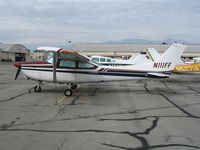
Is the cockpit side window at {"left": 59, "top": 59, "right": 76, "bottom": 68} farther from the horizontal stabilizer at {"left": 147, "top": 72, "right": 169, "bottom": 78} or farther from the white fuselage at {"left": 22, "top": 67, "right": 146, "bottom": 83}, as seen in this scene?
the horizontal stabilizer at {"left": 147, "top": 72, "right": 169, "bottom": 78}

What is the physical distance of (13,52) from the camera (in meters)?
88.1

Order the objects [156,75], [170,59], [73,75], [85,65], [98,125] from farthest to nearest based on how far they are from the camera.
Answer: [170,59] → [156,75] → [85,65] → [73,75] → [98,125]

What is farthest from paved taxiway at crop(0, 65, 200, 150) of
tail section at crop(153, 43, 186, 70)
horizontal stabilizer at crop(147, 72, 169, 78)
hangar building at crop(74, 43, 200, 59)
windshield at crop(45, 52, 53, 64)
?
hangar building at crop(74, 43, 200, 59)

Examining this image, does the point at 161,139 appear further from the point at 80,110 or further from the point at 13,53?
the point at 13,53

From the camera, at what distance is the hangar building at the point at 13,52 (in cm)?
8381

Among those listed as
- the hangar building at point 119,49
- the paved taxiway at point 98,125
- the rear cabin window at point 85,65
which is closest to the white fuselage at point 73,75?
the rear cabin window at point 85,65

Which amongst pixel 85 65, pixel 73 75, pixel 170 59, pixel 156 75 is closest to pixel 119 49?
pixel 170 59

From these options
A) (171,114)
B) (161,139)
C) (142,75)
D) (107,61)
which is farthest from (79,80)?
(107,61)

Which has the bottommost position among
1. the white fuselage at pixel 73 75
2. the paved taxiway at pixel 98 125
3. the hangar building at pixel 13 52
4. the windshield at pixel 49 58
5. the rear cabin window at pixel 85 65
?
the hangar building at pixel 13 52

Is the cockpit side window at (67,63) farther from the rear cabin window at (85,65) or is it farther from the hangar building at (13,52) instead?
the hangar building at (13,52)

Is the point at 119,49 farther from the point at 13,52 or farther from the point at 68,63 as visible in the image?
the point at 68,63

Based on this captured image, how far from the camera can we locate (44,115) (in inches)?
265

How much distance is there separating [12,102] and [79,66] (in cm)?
360

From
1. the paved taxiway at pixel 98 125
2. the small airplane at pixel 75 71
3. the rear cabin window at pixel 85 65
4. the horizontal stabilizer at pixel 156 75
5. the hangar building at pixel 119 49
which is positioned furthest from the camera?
the hangar building at pixel 119 49
